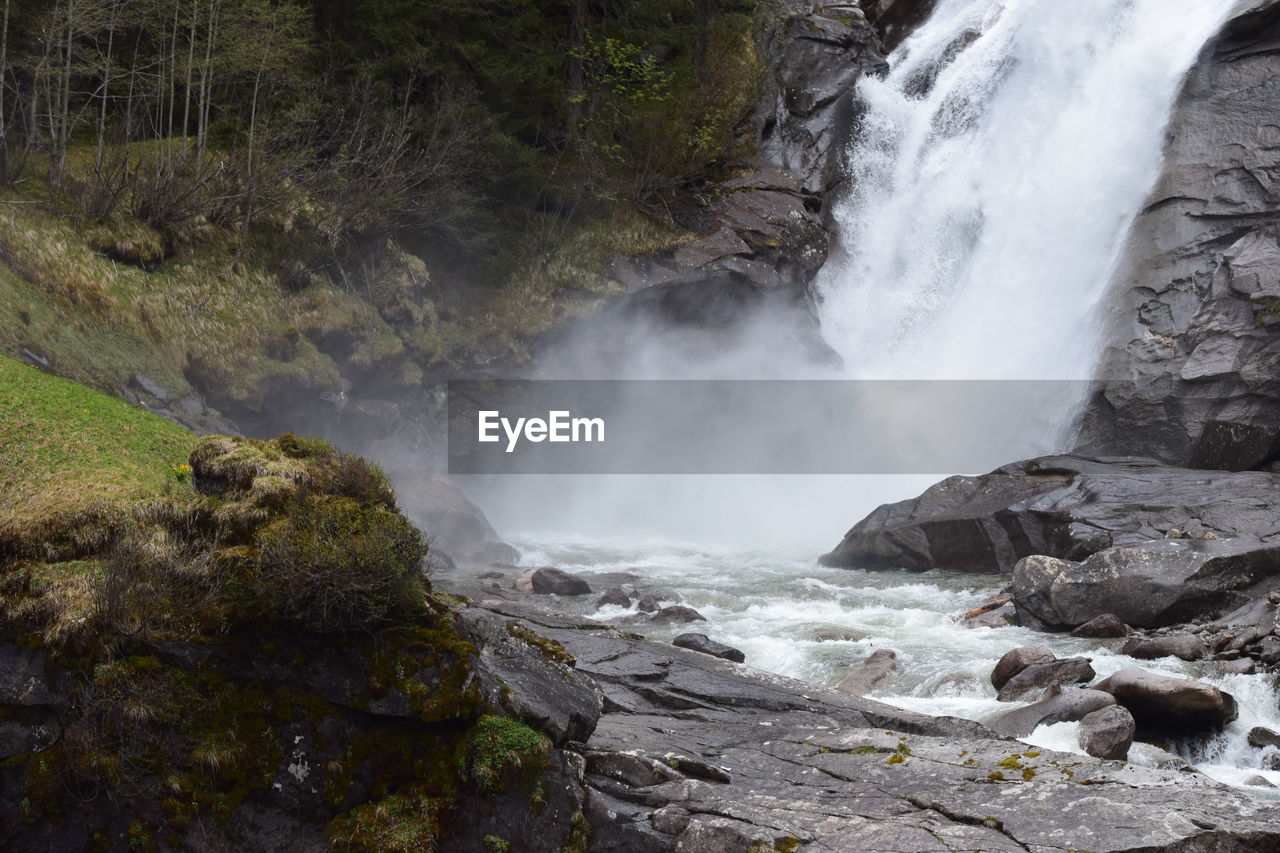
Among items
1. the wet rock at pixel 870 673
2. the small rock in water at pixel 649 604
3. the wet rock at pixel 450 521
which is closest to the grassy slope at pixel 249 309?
the wet rock at pixel 450 521

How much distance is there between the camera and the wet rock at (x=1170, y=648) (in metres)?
12.5

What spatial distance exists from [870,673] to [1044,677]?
2.06 metres

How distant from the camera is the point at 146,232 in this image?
789 inches

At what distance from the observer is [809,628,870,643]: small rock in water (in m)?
14.3

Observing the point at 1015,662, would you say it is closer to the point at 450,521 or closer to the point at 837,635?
the point at 837,635

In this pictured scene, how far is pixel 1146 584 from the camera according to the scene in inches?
583

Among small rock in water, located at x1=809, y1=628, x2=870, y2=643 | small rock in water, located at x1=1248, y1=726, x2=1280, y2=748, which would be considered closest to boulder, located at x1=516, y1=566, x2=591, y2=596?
small rock in water, located at x1=809, y1=628, x2=870, y2=643

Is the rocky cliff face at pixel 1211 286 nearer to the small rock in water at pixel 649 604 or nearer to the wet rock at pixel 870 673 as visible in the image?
the wet rock at pixel 870 673

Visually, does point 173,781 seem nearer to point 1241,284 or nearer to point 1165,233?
point 1241,284

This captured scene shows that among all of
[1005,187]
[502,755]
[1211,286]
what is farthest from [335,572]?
[1005,187]

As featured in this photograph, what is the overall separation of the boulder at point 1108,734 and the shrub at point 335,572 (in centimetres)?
648

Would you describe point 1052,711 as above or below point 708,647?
below

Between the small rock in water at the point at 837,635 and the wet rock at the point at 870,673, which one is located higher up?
the small rock in water at the point at 837,635

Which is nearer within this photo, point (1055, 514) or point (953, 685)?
point (953, 685)
